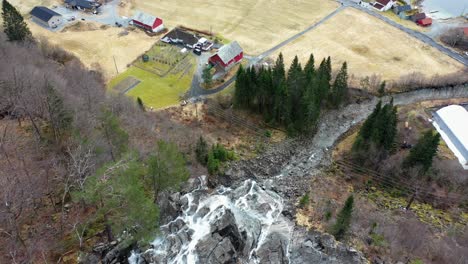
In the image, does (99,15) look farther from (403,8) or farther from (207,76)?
(403,8)

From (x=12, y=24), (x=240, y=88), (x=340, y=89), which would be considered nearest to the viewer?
(x=240, y=88)

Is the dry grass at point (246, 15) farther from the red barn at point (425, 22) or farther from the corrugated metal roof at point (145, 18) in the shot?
the red barn at point (425, 22)

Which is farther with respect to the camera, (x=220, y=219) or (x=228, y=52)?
(x=228, y=52)

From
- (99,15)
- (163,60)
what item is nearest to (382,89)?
(163,60)

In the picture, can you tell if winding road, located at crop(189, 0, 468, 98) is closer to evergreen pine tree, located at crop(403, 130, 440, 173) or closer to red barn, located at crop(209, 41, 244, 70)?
red barn, located at crop(209, 41, 244, 70)

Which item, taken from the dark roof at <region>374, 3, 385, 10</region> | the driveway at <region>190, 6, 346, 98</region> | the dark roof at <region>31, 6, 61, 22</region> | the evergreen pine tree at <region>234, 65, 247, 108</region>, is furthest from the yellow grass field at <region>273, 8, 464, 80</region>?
the dark roof at <region>31, 6, 61, 22</region>

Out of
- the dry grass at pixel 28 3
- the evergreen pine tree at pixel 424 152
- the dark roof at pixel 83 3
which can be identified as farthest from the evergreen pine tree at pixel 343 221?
the dry grass at pixel 28 3

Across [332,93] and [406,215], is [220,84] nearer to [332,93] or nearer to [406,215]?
[332,93]
